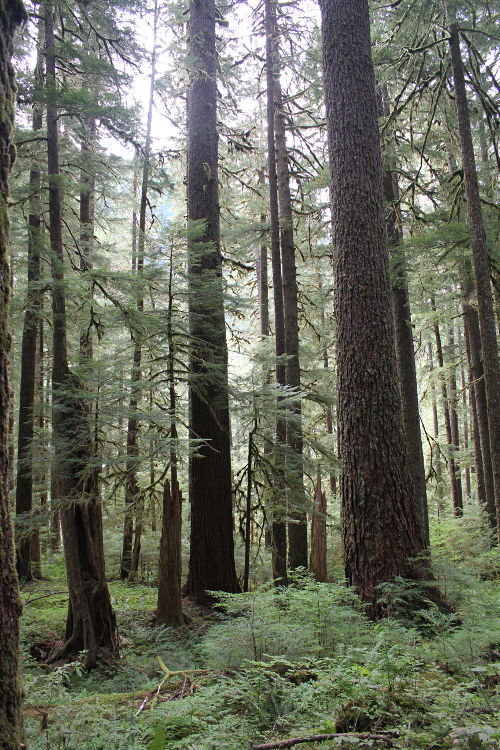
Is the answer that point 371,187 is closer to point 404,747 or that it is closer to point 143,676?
point 404,747

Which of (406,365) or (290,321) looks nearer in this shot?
(406,365)

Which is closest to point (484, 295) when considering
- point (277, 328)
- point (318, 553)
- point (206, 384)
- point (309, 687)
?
point (277, 328)

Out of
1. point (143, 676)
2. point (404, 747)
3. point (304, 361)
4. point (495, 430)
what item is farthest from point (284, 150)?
point (404, 747)

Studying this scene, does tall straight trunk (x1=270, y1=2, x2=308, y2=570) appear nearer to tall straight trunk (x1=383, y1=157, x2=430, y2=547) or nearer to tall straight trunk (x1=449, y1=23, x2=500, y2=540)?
tall straight trunk (x1=383, y1=157, x2=430, y2=547)

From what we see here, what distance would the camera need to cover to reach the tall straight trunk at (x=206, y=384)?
7.59m

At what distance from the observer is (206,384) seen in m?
7.88

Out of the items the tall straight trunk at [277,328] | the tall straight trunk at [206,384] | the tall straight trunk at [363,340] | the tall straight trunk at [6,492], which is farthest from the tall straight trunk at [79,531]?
the tall straight trunk at [6,492]

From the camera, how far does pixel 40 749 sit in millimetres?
2189

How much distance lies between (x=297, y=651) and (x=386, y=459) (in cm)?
225

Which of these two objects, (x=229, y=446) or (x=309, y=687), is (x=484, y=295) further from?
(x=309, y=687)

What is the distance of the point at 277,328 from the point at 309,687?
818 cm

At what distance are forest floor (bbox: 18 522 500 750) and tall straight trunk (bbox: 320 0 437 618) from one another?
477 millimetres

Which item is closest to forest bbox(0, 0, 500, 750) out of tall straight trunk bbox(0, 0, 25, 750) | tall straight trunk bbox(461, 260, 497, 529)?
tall straight trunk bbox(0, 0, 25, 750)

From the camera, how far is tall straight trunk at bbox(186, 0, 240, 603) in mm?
7590
